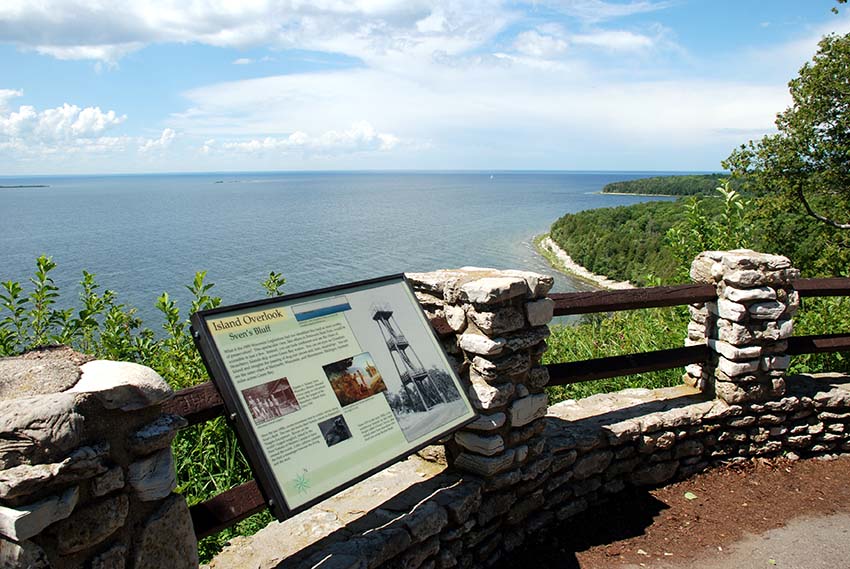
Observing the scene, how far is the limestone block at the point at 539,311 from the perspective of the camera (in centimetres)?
377

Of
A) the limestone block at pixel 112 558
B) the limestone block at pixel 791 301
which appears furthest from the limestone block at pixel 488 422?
the limestone block at pixel 791 301

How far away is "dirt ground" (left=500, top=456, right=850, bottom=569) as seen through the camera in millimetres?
4004

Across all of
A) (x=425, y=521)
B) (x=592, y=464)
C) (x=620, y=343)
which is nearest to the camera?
(x=425, y=521)

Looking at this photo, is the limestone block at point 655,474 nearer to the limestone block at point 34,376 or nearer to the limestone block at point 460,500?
the limestone block at point 460,500

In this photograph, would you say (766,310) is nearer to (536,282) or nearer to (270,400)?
(536,282)

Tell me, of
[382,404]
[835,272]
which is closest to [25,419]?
[382,404]

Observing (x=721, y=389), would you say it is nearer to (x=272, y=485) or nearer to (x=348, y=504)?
(x=348, y=504)

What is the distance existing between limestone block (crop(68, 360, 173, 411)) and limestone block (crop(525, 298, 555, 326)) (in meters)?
2.14

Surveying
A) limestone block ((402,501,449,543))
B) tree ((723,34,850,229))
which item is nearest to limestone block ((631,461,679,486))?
limestone block ((402,501,449,543))

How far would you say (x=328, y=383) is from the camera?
111 inches

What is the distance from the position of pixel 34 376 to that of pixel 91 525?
0.53m

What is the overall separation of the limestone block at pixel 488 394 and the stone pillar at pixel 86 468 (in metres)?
1.77

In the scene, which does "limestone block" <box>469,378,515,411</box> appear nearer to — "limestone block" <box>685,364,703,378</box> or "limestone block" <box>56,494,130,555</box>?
"limestone block" <box>56,494,130,555</box>

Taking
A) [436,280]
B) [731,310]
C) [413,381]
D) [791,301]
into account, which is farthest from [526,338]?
[791,301]
